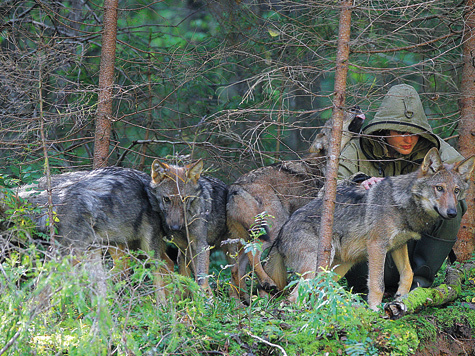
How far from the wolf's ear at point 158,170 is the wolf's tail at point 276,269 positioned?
67.6 inches

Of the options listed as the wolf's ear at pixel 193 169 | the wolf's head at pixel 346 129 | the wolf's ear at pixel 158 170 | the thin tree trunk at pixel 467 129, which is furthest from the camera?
the thin tree trunk at pixel 467 129

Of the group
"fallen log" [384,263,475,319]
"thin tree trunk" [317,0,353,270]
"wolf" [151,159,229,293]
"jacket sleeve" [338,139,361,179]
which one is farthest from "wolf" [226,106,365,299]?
"fallen log" [384,263,475,319]

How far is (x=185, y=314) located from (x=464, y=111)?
547 centimetres

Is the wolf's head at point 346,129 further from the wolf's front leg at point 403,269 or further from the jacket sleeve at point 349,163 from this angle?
the wolf's front leg at point 403,269

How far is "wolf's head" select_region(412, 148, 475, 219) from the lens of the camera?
5.52 metres

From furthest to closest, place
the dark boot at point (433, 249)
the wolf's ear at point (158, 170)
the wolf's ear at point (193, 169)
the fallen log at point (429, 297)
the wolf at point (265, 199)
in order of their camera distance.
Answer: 1. the wolf at point (265, 199)
2. the wolf's ear at point (193, 169)
3. the wolf's ear at point (158, 170)
4. the dark boot at point (433, 249)
5. the fallen log at point (429, 297)

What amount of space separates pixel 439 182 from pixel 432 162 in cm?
24

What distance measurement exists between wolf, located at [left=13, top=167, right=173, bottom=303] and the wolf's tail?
1.41m

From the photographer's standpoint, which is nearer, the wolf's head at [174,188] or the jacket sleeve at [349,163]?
the wolf's head at [174,188]

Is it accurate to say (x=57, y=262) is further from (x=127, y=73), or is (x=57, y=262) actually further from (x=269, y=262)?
(x=127, y=73)

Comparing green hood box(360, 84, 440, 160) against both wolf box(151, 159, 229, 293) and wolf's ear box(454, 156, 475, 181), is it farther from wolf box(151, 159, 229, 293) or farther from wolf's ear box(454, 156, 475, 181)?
wolf box(151, 159, 229, 293)

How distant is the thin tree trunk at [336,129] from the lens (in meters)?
5.29

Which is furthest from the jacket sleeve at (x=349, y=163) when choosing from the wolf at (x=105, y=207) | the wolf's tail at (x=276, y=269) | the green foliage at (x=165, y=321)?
the wolf at (x=105, y=207)

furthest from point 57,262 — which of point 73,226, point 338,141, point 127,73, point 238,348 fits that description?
point 127,73
